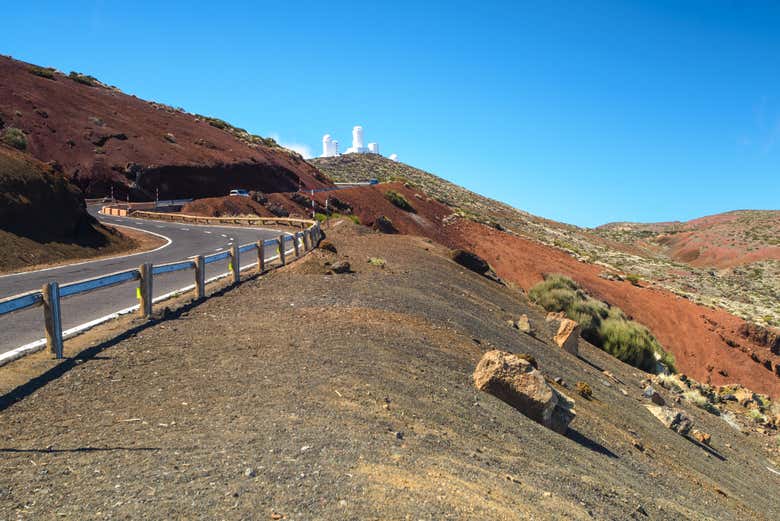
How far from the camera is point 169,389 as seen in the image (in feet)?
23.1

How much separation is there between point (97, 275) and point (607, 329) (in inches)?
715

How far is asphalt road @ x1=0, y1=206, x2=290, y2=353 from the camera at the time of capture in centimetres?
964

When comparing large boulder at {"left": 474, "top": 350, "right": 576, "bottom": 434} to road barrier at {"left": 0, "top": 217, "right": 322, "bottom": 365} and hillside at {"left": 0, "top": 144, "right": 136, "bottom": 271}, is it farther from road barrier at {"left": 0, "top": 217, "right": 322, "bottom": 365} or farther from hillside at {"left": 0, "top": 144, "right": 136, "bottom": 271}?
hillside at {"left": 0, "top": 144, "right": 136, "bottom": 271}

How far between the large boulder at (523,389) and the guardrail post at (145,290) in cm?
604

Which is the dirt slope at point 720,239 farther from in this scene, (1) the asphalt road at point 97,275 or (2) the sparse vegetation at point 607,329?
(1) the asphalt road at point 97,275

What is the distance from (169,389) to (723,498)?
966 centimetres

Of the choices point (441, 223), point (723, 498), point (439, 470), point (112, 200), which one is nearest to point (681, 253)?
point (441, 223)

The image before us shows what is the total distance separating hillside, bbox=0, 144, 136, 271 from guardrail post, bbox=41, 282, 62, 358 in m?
11.6

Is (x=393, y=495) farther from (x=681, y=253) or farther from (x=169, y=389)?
(x=681, y=253)

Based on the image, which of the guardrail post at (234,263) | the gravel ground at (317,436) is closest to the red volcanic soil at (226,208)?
the guardrail post at (234,263)

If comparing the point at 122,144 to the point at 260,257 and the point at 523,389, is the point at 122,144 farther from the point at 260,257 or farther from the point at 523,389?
the point at 523,389

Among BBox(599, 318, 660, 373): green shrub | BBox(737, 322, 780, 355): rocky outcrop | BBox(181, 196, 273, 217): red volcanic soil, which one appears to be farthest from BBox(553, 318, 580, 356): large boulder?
BBox(181, 196, 273, 217): red volcanic soil

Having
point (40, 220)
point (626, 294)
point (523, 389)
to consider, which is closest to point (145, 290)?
point (523, 389)

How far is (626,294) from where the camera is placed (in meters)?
36.6
